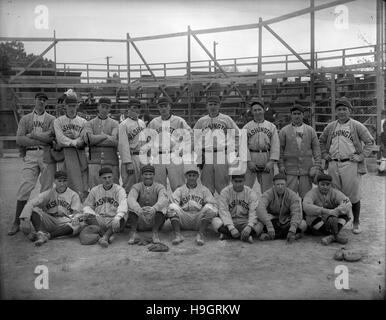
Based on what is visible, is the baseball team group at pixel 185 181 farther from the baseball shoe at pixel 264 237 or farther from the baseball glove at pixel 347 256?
the baseball glove at pixel 347 256

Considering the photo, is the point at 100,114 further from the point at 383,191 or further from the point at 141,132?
the point at 383,191

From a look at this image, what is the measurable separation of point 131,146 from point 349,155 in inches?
116

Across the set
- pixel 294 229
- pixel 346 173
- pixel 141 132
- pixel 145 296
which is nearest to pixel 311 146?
pixel 346 173

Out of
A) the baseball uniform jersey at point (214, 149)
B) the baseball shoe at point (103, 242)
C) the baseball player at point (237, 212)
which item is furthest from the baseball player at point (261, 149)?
the baseball shoe at point (103, 242)

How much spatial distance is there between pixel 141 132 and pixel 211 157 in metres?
1.05

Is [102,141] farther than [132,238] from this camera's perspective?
Yes

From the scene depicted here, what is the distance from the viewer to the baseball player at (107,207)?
5.11 metres

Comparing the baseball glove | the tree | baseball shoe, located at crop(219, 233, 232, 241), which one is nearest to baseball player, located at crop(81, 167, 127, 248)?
baseball shoe, located at crop(219, 233, 232, 241)

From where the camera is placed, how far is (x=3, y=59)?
11.6m

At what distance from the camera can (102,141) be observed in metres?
5.74

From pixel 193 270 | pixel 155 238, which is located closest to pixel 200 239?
pixel 155 238

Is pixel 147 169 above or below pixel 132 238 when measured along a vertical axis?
above

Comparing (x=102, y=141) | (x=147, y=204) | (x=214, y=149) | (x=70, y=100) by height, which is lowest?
(x=147, y=204)

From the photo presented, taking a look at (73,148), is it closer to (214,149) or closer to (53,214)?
(53,214)
